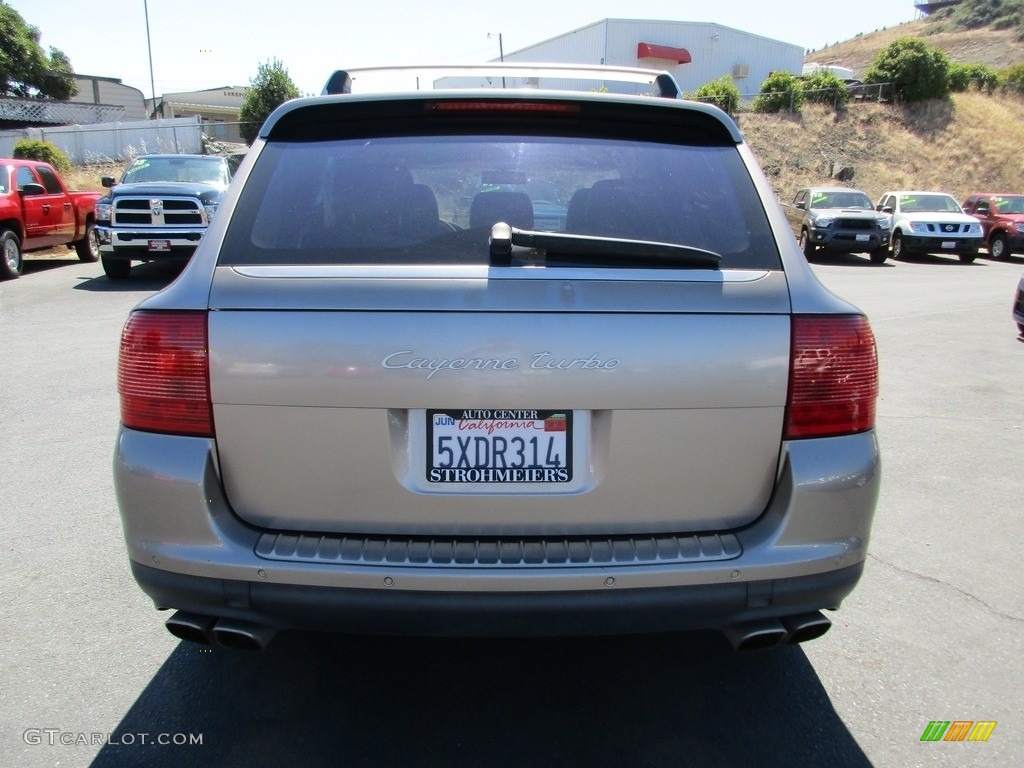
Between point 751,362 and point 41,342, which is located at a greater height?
point 751,362

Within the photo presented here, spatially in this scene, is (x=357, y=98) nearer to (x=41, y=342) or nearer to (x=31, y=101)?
(x=41, y=342)

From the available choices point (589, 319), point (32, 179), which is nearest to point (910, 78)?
point (32, 179)

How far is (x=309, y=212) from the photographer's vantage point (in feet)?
8.16

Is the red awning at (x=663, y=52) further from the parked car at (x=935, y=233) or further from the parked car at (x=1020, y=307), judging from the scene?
the parked car at (x=1020, y=307)

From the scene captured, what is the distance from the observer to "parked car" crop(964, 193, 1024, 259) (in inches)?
877

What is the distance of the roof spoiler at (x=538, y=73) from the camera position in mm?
3348

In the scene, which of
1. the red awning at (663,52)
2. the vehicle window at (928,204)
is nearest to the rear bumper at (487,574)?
the vehicle window at (928,204)

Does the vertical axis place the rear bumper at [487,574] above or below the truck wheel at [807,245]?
above

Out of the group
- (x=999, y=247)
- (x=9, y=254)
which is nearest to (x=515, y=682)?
(x=9, y=254)

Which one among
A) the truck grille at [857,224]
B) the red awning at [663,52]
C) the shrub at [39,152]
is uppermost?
the red awning at [663,52]

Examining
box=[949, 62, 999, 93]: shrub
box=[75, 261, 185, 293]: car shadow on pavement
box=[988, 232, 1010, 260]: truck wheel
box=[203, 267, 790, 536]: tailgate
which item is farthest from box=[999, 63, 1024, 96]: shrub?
box=[203, 267, 790, 536]: tailgate

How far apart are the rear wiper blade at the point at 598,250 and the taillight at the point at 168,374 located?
2.86ft

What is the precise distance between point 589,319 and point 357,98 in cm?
110

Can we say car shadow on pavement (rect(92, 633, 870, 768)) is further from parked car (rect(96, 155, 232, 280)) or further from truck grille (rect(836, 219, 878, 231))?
truck grille (rect(836, 219, 878, 231))
